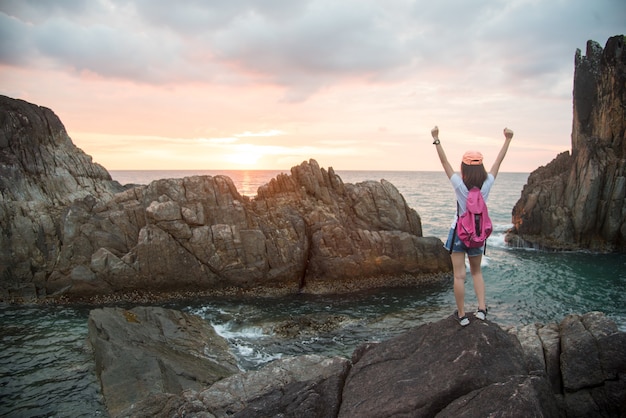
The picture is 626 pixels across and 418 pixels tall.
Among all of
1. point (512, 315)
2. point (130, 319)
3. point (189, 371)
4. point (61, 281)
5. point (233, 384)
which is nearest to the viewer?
point (233, 384)

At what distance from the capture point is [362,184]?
38750 millimetres

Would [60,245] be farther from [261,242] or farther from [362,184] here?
[362,184]

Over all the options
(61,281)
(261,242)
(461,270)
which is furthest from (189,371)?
(61,281)

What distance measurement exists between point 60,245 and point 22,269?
9.90 feet

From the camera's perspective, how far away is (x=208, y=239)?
31.6m

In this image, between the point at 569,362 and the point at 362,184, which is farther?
the point at 362,184

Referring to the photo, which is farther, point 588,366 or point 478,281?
→ point 588,366

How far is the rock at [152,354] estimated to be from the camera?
15.3 meters

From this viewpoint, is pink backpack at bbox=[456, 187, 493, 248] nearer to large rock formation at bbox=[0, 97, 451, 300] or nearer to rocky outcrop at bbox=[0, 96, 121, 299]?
large rock formation at bbox=[0, 97, 451, 300]

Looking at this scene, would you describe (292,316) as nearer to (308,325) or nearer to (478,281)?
(308,325)

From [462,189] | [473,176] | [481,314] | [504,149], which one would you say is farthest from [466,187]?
[481,314]

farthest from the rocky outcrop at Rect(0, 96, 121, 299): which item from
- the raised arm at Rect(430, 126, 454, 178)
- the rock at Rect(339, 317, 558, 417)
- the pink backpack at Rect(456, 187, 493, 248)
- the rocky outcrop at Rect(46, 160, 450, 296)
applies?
the pink backpack at Rect(456, 187, 493, 248)

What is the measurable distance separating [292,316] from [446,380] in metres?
19.5

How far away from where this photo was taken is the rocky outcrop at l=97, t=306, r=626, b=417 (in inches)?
274
